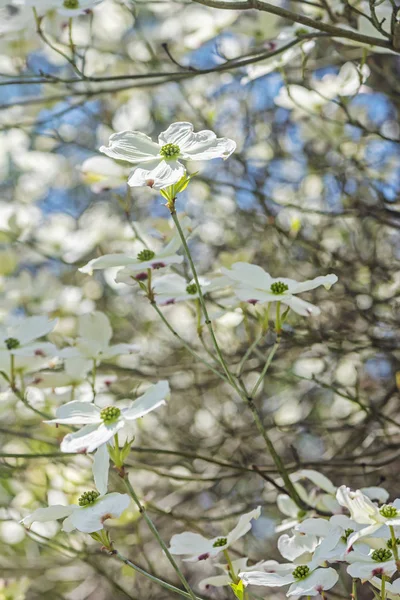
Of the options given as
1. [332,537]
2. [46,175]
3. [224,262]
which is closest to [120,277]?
[224,262]

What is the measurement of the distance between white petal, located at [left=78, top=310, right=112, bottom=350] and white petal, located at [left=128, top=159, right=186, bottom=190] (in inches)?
12.9

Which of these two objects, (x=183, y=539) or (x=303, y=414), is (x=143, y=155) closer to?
(x=183, y=539)

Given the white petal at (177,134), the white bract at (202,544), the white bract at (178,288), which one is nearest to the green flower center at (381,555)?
the white bract at (202,544)

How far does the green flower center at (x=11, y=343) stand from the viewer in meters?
1.05

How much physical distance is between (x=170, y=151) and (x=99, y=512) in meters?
0.40

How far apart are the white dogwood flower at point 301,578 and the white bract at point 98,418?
0.20 meters

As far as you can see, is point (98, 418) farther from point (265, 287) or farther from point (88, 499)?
point (265, 287)

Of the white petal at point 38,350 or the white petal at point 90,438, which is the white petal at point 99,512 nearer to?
the white petal at point 90,438

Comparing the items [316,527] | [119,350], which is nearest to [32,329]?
[119,350]

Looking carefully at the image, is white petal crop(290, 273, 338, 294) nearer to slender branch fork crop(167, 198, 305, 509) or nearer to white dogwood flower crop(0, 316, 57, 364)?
slender branch fork crop(167, 198, 305, 509)

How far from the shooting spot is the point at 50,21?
1.40m

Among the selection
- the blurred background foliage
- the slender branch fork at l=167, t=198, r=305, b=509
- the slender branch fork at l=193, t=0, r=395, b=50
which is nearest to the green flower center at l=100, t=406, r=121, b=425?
the slender branch fork at l=167, t=198, r=305, b=509

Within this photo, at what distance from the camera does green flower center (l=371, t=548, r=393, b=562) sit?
75 centimetres

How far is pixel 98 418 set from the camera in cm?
84
